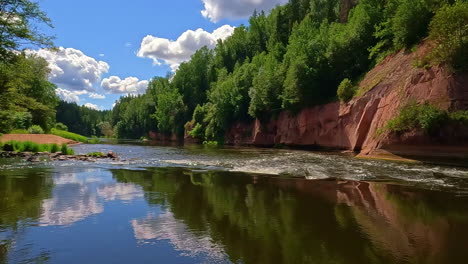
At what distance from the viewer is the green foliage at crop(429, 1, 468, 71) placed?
2641 centimetres

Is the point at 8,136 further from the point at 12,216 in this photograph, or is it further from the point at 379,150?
the point at 379,150

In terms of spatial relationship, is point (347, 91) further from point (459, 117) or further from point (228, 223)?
point (228, 223)

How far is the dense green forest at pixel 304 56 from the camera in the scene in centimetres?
3306

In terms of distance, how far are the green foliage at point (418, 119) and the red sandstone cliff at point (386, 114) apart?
623 mm

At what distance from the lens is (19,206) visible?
30.4 ft

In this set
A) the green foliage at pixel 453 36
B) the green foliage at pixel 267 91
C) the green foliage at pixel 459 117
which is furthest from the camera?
the green foliage at pixel 267 91

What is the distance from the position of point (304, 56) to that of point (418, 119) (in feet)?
88.9

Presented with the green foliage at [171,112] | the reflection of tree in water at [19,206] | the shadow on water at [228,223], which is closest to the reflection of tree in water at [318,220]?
the shadow on water at [228,223]

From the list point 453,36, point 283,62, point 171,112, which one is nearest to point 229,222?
point 453,36

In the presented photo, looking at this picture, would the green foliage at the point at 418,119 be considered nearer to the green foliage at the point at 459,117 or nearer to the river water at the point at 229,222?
the green foliage at the point at 459,117

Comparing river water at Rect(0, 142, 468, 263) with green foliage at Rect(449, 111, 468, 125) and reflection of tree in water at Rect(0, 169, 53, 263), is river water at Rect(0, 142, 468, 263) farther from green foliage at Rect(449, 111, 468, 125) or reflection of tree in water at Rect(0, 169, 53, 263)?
green foliage at Rect(449, 111, 468, 125)

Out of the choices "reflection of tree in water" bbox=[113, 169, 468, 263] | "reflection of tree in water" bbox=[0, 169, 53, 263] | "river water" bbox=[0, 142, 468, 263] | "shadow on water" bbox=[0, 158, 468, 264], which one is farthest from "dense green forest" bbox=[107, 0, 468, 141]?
"reflection of tree in water" bbox=[0, 169, 53, 263]

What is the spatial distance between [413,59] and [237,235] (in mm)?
31481

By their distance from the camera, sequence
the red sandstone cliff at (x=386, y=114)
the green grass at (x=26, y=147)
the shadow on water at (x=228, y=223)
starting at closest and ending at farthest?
the shadow on water at (x=228, y=223) → the red sandstone cliff at (x=386, y=114) → the green grass at (x=26, y=147)
